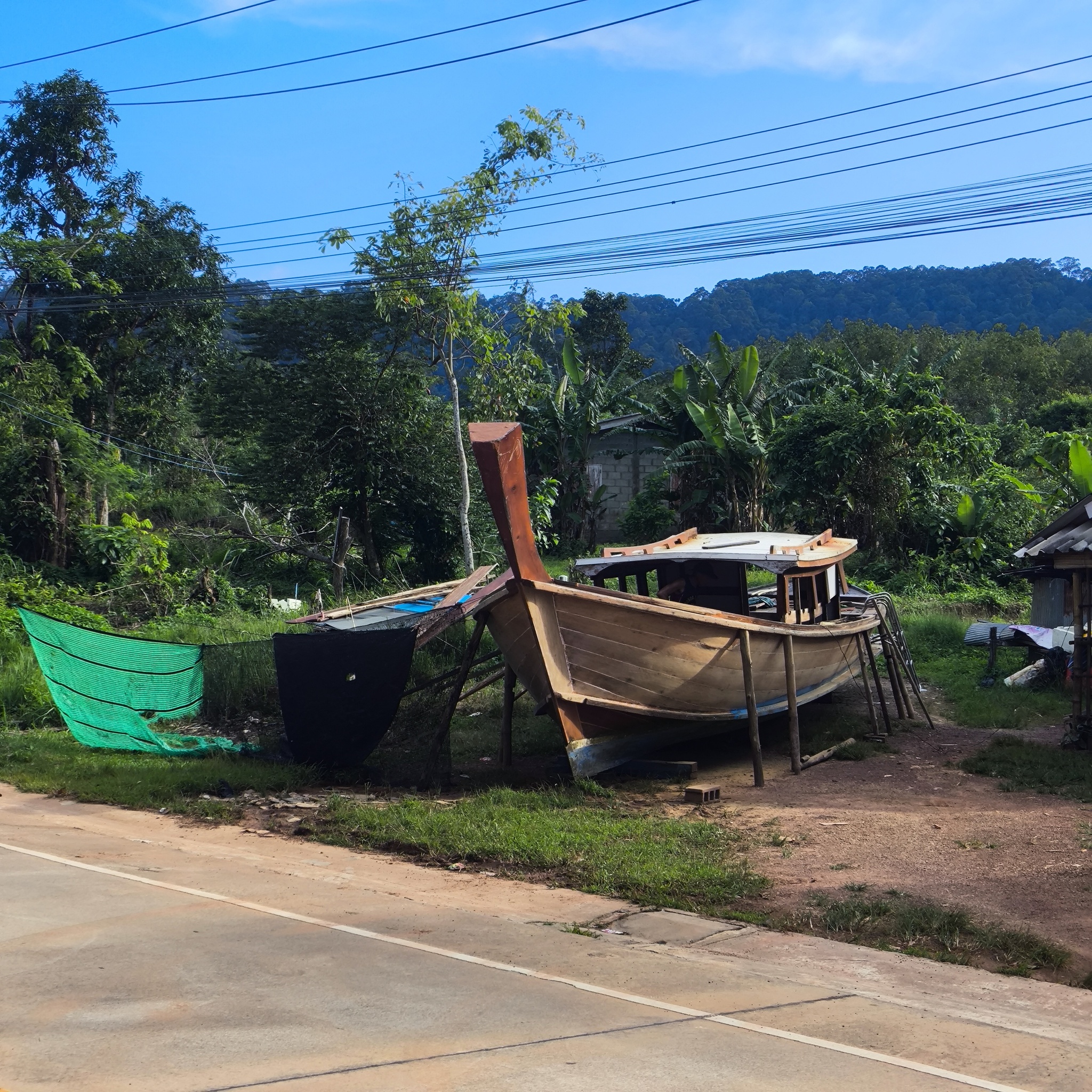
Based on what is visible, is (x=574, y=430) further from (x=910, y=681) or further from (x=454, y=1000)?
(x=454, y=1000)

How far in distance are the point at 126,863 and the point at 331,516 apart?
1599 centimetres

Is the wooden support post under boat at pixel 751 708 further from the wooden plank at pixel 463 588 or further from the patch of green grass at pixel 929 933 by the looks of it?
the patch of green grass at pixel 929 933

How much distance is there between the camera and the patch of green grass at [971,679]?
1358cm

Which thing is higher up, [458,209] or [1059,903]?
[458,209]

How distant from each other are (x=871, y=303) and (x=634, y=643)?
4203 inches

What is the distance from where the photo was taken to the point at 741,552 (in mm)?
11961

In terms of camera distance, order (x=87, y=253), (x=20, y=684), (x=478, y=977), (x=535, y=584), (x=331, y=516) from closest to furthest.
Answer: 1. (x=478, y=977)
2. (x=535, y=584)
3. (x=20, y=684)
4. (x=331, y=516)
5. (x=87, y=253)

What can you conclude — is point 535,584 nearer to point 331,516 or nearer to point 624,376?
point 331,516

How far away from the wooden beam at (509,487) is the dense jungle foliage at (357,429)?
→ 8.58m

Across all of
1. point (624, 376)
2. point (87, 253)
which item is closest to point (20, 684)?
point (87, 253)

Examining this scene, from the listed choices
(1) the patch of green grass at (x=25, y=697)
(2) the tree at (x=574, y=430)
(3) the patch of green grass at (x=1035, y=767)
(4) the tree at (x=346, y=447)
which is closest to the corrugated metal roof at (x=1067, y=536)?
(3) the patch of green grass at (x=1035, y=767)

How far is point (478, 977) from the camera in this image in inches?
212

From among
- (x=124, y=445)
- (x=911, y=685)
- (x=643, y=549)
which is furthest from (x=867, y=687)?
(x=124, y=445)

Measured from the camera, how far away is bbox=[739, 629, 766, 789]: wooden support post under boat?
10.4 metres
